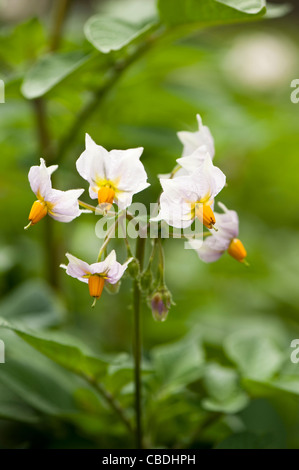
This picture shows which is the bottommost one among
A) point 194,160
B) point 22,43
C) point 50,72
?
point 194,160

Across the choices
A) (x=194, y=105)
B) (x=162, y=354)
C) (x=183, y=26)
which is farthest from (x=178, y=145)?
(x=162, y=354)

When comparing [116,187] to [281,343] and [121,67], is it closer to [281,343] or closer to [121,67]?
[121,67]

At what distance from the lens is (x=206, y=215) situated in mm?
498

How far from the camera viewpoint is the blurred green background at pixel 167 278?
0.73 meters

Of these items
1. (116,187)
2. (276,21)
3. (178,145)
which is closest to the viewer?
(116,187)

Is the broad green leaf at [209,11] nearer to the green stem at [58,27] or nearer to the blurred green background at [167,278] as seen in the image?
the blurred green background at [167,278]

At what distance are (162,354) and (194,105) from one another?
504 millimetres

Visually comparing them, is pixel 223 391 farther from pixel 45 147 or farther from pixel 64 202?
pixel 45 147

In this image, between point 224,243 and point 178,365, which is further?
point 178,365

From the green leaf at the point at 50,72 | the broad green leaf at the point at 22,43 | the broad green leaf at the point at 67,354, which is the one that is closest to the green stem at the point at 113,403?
the broad green leaf at the point at 67,354

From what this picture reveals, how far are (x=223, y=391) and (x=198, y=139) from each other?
337mm

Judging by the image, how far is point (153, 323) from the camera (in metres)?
1.10

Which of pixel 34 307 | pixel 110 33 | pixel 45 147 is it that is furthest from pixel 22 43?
pixel 34 307

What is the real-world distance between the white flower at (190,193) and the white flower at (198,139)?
0.26ft
